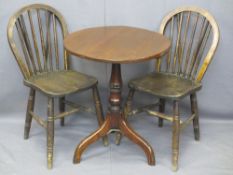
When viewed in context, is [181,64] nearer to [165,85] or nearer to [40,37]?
[165,85]

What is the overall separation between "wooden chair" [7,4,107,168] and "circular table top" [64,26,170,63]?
11.9 inches

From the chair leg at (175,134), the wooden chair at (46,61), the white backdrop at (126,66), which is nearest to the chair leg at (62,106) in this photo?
the wooden chair at (46,61)

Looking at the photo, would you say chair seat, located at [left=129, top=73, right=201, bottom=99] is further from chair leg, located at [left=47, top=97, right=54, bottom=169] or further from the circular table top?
chair leg, located at [left=47, top=97, right=54, bottom=169]

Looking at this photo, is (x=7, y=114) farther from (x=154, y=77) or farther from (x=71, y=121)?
(x=154, y=77)

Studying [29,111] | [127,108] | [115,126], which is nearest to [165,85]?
[127,108]

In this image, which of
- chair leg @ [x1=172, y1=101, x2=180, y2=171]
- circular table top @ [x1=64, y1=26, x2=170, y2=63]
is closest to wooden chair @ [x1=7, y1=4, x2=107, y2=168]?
circular table top @ [x1=64, y1=26, x2=170, y2=63]

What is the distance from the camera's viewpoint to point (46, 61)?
2.67 meters

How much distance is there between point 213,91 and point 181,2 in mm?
748

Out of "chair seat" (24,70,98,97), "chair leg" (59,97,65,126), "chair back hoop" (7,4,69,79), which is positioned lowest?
"chair leg" (59,97,65,126)

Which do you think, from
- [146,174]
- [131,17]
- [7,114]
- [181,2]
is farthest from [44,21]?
[146,174]

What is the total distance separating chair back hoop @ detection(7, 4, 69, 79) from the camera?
253 centimetres

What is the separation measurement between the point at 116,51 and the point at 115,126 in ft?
1.95

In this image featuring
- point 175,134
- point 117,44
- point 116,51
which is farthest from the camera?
point 175,134

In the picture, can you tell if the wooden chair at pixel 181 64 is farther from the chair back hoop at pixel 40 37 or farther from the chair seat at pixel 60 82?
the chair back hoop at pixel 40 37
